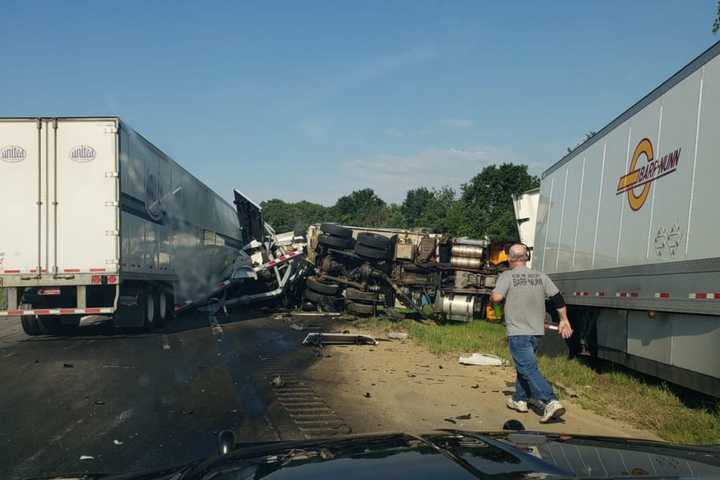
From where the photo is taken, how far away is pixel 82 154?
539 inches

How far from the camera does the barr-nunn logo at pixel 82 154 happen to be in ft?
44.8

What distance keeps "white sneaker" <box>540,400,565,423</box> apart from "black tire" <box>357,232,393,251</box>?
1293 cm

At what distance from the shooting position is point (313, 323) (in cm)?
1866

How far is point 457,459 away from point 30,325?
15.0 meters

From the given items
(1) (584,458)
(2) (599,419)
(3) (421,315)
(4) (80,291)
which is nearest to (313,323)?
(3) (421,315)

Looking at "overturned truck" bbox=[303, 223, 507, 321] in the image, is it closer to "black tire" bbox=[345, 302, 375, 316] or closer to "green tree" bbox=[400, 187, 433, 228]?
"black tire" bbox=[345, 302, 375, 316]

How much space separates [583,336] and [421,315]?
9085mm

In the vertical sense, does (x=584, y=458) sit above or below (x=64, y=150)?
below

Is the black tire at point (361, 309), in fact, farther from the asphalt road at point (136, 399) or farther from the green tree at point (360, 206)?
the green tree at point (360, 206)

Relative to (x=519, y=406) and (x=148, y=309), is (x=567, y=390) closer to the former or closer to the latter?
(x=519, y=406)

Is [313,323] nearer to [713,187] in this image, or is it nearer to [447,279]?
[447,279]

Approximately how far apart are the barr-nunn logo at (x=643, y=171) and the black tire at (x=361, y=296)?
11.1m

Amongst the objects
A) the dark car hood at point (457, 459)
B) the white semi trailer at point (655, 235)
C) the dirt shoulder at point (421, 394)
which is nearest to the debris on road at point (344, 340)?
the dirt shoulder at point (421, 394)

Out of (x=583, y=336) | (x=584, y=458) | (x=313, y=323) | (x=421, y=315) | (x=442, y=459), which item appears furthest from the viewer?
(x=421, y=315)
